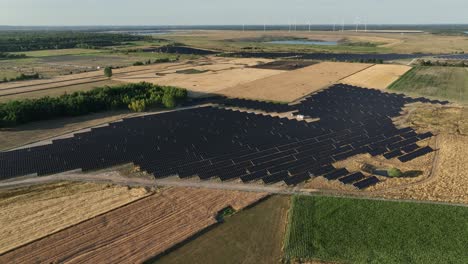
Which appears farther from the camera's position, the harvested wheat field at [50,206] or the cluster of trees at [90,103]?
the cluster of trees at [90,103]

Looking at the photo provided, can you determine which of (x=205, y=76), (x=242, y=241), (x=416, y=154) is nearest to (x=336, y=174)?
(x=416, y=154)

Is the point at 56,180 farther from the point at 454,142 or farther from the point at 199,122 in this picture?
the point at 454,142

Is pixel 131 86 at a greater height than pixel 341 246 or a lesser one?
greater

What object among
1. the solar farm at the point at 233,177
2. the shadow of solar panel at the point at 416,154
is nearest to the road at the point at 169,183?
the solar farm at the point at 233,177

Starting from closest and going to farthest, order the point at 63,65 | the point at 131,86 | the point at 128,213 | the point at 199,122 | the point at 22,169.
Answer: the point at 128,213, the point at 22,169, the point at 199,122, the point at 131,86, the point at 63,65

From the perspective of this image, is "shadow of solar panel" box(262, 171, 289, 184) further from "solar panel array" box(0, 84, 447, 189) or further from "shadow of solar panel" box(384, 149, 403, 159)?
"shadow of solar panel" box(384, 149, 403, 159)

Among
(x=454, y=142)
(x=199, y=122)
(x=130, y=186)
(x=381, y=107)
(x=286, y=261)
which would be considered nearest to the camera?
(x=286, y=261)

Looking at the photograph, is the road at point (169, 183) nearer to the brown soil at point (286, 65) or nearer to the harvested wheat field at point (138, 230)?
the harvested wheat field at point (138, 230)

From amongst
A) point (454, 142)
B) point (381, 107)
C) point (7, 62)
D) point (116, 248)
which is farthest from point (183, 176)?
point (7, 62)
